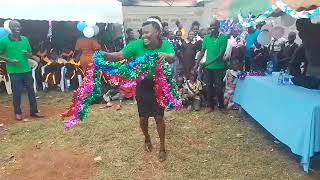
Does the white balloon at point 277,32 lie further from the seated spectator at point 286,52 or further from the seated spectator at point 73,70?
the seated spectator at point 73,70

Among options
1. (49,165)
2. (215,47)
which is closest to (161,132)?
(49,165)

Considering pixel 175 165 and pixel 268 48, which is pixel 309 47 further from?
pixel 175 165

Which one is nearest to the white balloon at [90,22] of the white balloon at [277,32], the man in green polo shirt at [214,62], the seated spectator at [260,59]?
the man in green polo shirt at [214,62]

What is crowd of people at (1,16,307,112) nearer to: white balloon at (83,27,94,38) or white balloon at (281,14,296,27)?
white balloon at (83,27,94,38)

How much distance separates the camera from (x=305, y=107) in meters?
4.77

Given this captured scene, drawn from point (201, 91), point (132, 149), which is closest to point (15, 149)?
point (132, 149)

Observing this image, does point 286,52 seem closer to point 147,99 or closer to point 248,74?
Answer: point 248,74

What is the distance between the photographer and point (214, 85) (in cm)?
777

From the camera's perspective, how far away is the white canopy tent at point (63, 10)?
957 cm

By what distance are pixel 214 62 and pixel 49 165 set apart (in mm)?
3757

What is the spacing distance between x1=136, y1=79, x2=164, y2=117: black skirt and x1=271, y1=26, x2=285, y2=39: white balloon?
4674mm

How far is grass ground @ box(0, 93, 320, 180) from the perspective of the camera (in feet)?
16.2

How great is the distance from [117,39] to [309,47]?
22.2 ft

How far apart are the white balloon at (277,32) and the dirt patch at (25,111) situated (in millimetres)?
5044
